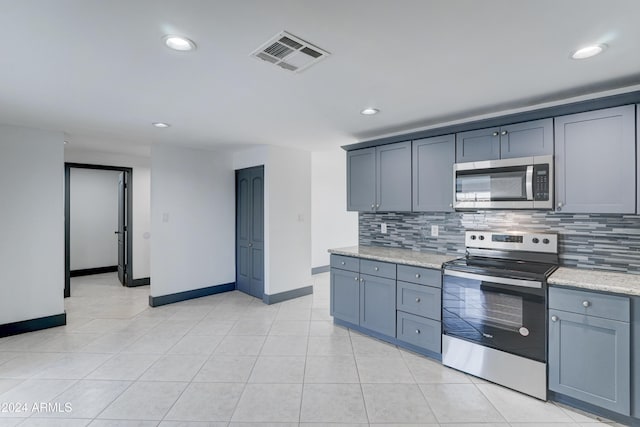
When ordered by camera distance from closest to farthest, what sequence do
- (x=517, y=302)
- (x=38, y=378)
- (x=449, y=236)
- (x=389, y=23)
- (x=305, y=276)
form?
1. (x=389, y=23)
2. (x=517, y=302)
3. (x=38, y=378)
4. (x=449, y=236)
5. (x=305, y=276)

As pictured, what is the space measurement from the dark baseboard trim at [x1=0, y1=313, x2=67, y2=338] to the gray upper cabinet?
3.74 meters

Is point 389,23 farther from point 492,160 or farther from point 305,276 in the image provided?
point 305,276

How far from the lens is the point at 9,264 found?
3420 millimetres

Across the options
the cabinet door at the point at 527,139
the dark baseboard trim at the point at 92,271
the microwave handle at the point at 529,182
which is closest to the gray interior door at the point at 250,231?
the cabinet door at the point at 527,139

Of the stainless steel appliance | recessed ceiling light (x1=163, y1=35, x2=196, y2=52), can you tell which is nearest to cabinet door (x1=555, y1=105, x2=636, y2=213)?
the stainless steel appliance

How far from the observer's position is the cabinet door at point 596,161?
218cm

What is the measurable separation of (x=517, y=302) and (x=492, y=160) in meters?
1.22

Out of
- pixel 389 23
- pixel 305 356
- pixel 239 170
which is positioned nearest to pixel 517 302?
pixel 305 356

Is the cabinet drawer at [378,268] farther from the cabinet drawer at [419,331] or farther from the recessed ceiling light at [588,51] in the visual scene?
the recessed ceiling light at [588,51]


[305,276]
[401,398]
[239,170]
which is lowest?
[401,398]

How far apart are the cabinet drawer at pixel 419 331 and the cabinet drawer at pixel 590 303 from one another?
0.95m

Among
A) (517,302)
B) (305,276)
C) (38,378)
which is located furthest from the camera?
(305,276)

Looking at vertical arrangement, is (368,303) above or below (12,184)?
below

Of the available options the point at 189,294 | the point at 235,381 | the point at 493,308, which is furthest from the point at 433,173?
the point at 189,294
